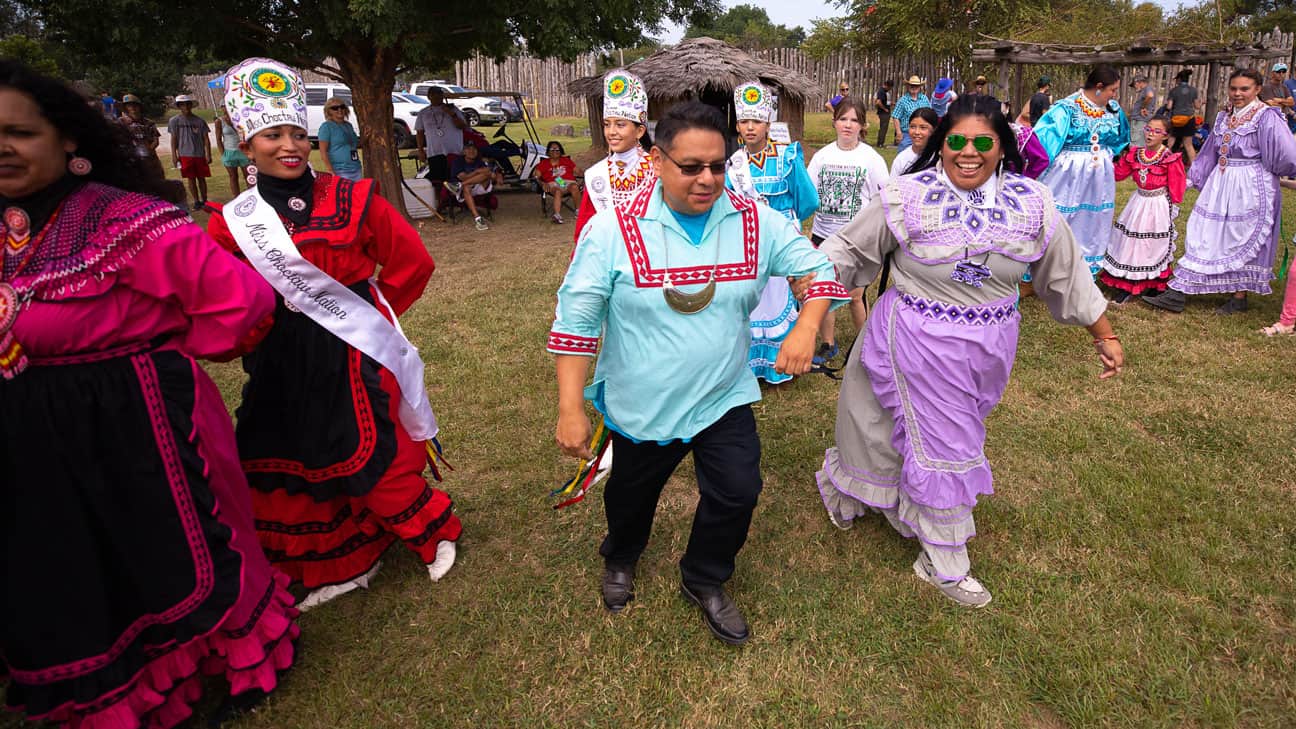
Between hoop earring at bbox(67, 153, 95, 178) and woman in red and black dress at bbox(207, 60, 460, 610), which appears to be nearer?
hoop earring at bbox(67, 153, 95, 178)

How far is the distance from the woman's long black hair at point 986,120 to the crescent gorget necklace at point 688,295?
3.72 feet

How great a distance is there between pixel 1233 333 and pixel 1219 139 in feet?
5.41

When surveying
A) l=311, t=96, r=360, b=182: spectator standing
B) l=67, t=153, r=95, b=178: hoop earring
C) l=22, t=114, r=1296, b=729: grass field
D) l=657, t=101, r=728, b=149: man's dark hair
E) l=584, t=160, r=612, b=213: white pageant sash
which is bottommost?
l=22, t=114, r=1296, b=729: grass field

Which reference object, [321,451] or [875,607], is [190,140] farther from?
[875,607]

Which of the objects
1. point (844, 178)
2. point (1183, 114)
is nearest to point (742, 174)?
point (844, 178)

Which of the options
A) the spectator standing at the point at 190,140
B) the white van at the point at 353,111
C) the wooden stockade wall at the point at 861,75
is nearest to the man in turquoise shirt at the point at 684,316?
the wooden stockade wall at the point at 861,75

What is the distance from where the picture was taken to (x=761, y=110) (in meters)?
4.93

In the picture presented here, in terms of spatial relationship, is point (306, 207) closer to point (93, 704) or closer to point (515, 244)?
point (93, 704)

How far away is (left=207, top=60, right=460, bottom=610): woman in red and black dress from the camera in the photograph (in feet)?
8.89

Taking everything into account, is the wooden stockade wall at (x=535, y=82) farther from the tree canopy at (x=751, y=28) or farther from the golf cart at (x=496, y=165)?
the tree canopy at (x=751, y=28)

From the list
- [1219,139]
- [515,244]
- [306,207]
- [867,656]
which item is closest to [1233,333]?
[1219,139]

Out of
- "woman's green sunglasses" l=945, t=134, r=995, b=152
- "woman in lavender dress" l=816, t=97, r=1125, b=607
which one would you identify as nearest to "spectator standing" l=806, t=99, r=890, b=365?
"woman in lavender dress" l=816, t=97, r=1125, b=607

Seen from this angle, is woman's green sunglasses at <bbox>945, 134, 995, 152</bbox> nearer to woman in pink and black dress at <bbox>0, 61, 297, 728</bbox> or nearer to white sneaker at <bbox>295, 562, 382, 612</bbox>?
woman in pink and black dress at <bbox>0, 61, 297, 728</bbox>

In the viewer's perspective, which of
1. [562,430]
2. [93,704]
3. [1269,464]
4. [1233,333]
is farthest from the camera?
[1233,333]
